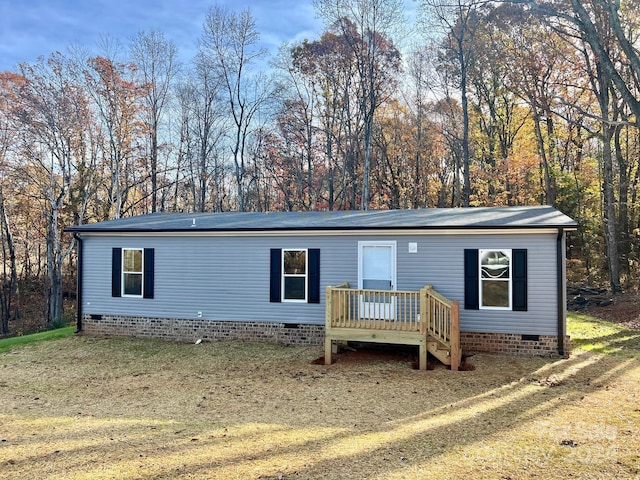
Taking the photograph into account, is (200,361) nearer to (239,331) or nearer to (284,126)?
(239,331)

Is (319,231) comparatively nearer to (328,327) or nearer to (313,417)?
(328,327)

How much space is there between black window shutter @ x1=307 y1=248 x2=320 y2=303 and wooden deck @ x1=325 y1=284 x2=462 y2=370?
47.8 inches

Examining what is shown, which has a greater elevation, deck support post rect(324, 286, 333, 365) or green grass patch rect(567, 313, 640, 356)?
deck support post rect(324, 286, 333, 365)

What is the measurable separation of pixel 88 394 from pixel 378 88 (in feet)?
65.7

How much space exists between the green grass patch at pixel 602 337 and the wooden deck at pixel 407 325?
3.95 m

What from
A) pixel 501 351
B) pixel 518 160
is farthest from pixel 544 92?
pixel 501 351

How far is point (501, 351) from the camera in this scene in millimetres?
9453

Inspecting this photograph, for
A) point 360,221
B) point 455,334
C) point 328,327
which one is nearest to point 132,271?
point 328,327

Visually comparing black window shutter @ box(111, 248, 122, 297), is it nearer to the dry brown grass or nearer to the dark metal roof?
the dark metal roof

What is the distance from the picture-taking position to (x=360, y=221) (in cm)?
1078

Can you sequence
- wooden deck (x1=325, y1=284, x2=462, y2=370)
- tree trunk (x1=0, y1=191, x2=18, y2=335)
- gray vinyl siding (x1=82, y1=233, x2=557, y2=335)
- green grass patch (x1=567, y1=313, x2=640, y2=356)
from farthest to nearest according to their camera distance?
1. tree trunk (x1=0, y1=191, x2=18, y2=335)
2. green grass patch (x1=567, y1=313, x2=640, y2=356)
3. gray vinyl siding (x1=82, y1=233, x2=557, y2=335)
4. wooden deck (x1=325, y1=284, x2=462, y2=370)

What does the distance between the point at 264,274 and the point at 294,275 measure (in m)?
0.77

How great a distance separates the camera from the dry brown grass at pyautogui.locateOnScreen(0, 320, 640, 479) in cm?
441

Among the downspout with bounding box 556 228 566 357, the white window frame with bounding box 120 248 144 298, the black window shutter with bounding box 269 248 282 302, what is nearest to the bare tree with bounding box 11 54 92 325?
the white window frame with bounding box 120 248 144 298
